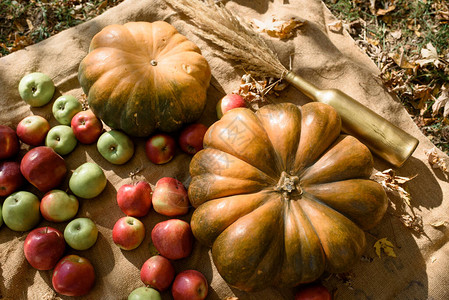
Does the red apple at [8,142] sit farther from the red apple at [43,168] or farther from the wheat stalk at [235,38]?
the wheat stalk at [235,38]

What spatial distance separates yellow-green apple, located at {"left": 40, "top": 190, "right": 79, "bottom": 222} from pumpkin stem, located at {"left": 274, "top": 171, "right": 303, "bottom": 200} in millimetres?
1961

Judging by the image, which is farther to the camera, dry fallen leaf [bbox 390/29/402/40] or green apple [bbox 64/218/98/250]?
dry fallen leaf [bbox 390/29/402/40]

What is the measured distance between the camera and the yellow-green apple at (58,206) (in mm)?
3402

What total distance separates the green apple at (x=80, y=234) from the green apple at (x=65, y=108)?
107cm

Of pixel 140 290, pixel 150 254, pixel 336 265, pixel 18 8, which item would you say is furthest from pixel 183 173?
pixel 18 8

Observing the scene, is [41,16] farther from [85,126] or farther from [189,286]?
[189,286]

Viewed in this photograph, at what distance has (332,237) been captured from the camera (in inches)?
111

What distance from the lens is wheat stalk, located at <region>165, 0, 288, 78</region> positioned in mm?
3846

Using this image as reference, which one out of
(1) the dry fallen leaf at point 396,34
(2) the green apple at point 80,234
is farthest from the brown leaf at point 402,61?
(2) the green apple at point 80,234

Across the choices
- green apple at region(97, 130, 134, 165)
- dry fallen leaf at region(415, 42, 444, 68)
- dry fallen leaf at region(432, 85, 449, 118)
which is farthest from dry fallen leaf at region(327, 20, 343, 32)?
green apple at region(97, 130, 134, 165)

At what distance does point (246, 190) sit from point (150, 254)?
1256mm

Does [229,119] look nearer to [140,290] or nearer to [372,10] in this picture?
[140,290]

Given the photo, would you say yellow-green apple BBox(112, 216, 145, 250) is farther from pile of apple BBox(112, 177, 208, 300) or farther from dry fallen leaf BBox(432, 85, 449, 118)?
dry fallen leaf BBox(432, 85, 449, 118)

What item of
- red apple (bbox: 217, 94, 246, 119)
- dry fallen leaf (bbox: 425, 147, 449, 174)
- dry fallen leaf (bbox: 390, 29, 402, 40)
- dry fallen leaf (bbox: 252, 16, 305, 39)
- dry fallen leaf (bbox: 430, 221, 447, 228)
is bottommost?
dry fallen leaf (bbox: 430, 221, 447, 228)
